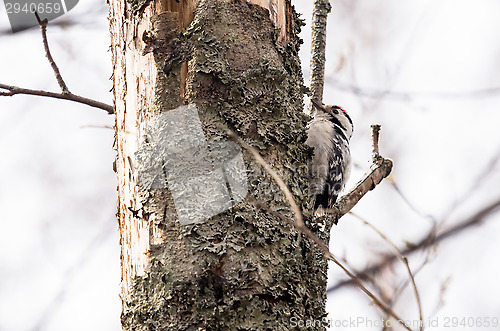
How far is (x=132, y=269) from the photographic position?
1454 millimetres

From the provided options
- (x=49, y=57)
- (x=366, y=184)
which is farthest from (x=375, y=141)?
(x=49, y=57)

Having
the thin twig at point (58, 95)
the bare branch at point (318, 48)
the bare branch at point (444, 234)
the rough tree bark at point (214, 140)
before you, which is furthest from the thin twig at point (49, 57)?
the bare branch at point (444, 234)

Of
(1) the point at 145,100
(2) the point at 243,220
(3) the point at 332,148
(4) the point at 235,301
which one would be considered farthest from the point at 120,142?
(3) the point at 332,148

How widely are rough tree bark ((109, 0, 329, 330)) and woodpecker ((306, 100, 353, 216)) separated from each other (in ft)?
5.32

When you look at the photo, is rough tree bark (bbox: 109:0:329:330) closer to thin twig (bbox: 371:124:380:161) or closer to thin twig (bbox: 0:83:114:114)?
thin twig (bbox: 0:83:114:114)

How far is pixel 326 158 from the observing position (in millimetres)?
3471

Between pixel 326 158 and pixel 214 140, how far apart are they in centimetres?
210

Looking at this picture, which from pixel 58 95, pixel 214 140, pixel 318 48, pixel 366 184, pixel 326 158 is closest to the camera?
pixel 214 140

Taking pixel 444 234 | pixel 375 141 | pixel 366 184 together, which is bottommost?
pixel 444 234

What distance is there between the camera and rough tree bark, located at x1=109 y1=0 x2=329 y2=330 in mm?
1310

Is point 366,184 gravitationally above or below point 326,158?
above

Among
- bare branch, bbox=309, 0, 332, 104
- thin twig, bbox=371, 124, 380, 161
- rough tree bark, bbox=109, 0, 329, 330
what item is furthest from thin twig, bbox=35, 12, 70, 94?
thin twig, bbox=371, 124, 380, 161

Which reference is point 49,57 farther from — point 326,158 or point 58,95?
point 326,158

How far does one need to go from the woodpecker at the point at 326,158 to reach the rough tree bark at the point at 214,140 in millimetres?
1623
